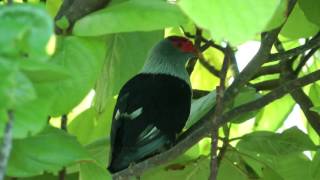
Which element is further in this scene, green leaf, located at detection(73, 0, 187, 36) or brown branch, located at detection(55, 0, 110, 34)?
brown branch, located at detection(55, 0, 110, 34)

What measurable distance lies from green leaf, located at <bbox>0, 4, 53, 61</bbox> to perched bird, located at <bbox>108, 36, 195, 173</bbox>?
567 millimetres

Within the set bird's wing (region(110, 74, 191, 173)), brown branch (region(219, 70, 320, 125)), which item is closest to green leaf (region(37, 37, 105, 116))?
brown branch (region(219, 70, 320, 125))

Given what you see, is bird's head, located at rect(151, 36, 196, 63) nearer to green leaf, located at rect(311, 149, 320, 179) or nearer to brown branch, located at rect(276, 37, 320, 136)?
brown branch, located at rect(276, 37, 320, 136)

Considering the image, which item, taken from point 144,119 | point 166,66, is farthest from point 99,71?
point 166,66

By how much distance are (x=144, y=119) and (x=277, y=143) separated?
10.5 inches

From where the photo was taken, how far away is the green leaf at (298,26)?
0.84 meters

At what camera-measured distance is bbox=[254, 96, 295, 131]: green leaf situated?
1080mm

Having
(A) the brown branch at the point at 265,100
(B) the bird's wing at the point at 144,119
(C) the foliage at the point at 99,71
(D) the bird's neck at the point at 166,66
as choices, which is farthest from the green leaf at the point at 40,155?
(D) the bird's neck at the point at 166,66

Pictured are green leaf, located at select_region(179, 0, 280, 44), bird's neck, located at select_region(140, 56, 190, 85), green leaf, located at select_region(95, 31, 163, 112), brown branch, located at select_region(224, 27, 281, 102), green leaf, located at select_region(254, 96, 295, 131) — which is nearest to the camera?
green leaf, located at select_region(179, 0, 280, 44)

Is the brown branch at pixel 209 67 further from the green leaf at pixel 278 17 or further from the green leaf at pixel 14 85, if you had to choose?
the green leaf at pixel 14 85

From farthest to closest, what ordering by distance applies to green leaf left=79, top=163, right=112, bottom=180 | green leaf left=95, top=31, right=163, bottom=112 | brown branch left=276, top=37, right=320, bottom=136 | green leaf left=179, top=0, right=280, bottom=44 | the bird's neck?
1. the bird's neck
2. brown branch left=276, top=37, right=320, bottom=136
3. green leaf left=95, top=31, right=163, bottom=112
4. green leaf left=79, top=163, right=112, bottom=180
5. green leaf left=179, top=0, right=280, bottom=44

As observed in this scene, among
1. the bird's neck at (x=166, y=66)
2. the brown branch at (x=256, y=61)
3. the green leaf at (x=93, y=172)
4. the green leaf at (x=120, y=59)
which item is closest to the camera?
the green leaf at (x=93, y=172)

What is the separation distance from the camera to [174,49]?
1376 mm

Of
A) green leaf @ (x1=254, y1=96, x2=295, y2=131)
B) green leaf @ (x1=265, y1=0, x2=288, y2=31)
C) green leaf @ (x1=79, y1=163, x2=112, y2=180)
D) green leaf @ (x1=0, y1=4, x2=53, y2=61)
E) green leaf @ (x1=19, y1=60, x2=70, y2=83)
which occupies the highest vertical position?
green leaf @ (x1=265, y1=0, x2=288, y2=31)
